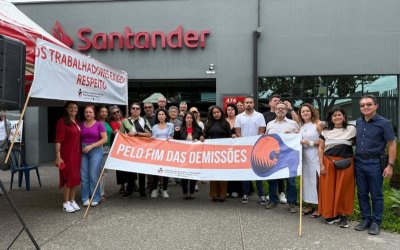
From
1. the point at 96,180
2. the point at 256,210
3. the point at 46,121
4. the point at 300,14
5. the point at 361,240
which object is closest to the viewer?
the point at 361,240

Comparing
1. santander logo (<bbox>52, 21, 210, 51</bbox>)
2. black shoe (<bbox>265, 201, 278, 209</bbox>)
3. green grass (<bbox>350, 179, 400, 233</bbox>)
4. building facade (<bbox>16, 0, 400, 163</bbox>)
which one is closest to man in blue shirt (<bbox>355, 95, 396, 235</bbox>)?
green grass (<bbox>350, 179, 400, 233</bbox>)

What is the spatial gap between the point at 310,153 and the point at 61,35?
1055 centimetres

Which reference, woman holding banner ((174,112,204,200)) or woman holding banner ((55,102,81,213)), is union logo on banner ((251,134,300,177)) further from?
woman holding banner ((55,102,81,213))

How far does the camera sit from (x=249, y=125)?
6.18 m

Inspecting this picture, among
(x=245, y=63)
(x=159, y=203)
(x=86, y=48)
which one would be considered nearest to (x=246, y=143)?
(x=159, y=203)

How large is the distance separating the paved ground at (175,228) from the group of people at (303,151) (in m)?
0.29

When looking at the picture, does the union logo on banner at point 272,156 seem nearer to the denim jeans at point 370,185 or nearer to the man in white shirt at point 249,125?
the man in white shirt at point 249,125

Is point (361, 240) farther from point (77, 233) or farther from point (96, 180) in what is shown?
point (96, 180)

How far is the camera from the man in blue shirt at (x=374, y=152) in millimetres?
4578

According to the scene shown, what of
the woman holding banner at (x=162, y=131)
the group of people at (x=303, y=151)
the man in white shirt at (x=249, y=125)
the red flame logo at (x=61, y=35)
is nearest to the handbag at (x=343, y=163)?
the group of people at (x=303, y=151)

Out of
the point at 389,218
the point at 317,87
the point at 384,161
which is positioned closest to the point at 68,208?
the point at 384,161

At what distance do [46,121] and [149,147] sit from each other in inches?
349

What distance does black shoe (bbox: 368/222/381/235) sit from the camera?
4605 mm

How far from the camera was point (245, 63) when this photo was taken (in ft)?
40.1
